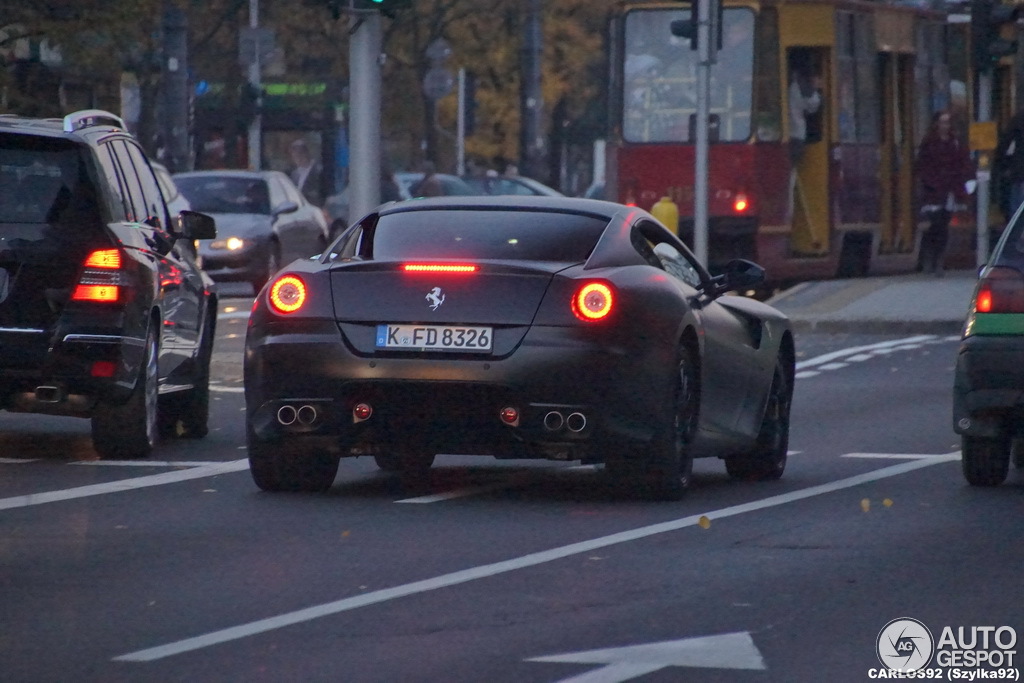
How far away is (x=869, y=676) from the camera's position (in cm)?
661

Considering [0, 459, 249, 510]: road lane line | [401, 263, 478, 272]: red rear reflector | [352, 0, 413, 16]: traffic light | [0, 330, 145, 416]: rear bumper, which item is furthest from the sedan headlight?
[401, 263, 478, 272]: red rear reflector

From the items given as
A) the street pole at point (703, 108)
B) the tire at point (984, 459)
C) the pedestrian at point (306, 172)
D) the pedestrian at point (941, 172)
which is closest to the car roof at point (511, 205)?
the tire at point (984, 459)

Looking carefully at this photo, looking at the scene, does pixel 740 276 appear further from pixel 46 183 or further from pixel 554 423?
pixel 46 183

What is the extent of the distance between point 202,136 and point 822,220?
37.2 meters

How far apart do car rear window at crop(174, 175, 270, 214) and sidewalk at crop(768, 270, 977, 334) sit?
6.22 metres

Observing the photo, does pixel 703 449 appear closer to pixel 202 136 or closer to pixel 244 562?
pixel 244 562

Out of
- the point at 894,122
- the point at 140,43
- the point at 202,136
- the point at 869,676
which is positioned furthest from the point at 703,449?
the point at 202,136

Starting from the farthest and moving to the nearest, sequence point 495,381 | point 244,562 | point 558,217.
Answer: point 558,217, point 495,381, point 244,562

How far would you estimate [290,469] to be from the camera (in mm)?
11023

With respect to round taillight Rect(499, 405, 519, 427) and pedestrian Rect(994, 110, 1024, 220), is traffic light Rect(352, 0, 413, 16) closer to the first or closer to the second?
round taillight Rect(499, 405, 519, 427)

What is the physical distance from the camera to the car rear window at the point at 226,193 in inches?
1176

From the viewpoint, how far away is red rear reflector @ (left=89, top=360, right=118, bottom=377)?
12.0 meters

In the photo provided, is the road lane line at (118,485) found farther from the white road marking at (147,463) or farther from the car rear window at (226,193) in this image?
the car rear window at (226,193)

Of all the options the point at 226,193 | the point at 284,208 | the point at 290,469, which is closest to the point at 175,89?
the point at 226,193
